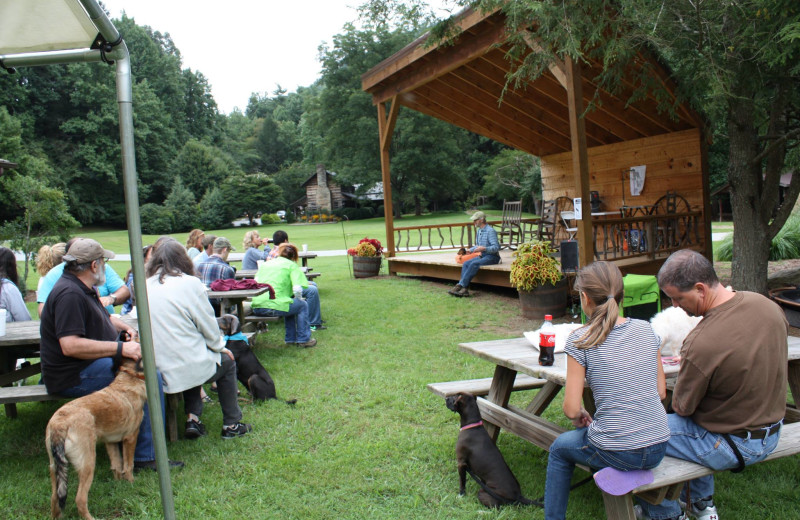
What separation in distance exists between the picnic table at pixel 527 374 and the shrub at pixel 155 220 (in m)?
38.1

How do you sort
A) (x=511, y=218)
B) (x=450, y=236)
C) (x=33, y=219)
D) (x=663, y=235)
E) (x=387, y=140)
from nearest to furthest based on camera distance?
(x=663, y=235) → (x=387, y=140) → (x=33, y=219) → (x=511, y=218) → (x=450, y=236)

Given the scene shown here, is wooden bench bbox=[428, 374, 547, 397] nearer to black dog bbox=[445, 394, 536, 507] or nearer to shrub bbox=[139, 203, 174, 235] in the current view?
black dog bbox=[445, 394, 536, 507]

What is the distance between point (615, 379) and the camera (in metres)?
2.23

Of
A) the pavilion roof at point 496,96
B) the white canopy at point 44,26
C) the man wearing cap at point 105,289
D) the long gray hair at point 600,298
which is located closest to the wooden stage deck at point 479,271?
the pavilion roof at point 496,96

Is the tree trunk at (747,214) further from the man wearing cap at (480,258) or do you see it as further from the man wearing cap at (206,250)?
the man wearing cap at (206,250)

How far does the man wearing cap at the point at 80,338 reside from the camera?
3.16 meters

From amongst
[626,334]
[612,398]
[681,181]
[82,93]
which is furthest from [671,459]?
[82,93]

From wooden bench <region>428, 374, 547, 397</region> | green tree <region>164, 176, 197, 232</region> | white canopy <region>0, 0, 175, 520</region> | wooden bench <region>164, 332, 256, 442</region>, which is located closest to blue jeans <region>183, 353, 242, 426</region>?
wooden bench <region>164, 332, 256, 442</region>

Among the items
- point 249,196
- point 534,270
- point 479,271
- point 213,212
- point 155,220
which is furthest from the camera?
point 249,196

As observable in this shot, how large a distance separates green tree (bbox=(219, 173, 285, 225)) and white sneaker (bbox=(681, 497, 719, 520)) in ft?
135

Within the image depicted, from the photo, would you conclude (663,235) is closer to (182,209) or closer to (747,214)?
(747,214)

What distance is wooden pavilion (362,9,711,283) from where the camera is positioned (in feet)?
25.7

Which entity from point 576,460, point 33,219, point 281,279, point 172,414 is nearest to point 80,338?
point 172,414

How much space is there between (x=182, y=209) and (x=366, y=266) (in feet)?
104
